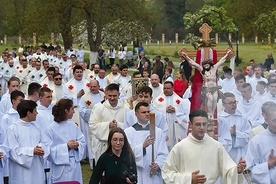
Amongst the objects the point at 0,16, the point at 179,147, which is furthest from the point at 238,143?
the point at 0,16

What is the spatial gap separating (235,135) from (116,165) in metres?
3.50

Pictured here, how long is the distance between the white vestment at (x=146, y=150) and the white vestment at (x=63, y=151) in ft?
2.79

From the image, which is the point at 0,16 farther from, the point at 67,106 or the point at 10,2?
the point at 67,106

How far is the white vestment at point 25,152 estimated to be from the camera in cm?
988

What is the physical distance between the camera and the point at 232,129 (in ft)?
34.9

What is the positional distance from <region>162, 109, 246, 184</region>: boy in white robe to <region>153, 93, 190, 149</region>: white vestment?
18.7 ft

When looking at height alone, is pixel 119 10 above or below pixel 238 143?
above

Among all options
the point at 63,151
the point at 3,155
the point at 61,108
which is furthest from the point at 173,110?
the point at 3,155

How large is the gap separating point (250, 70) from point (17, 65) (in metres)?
10.2

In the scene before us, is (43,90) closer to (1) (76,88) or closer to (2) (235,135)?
(2) (235,135)

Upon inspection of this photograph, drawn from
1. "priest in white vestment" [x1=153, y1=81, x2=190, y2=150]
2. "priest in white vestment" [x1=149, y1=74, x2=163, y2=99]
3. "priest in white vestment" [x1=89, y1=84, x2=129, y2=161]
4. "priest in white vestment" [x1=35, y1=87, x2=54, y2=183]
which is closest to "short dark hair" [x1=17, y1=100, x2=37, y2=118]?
"priest in white vestment" [x1=35, y1=87, x2=54, y2=183]

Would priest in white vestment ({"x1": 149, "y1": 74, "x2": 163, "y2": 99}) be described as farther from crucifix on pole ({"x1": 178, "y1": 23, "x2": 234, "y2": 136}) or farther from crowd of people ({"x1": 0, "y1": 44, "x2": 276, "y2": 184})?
crucifix on pole ({"x1": 178, "y1": 23, "x2": 234, "y2": 136})

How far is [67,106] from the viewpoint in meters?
9.96

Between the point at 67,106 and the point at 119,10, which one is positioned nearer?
the point at 67,106
